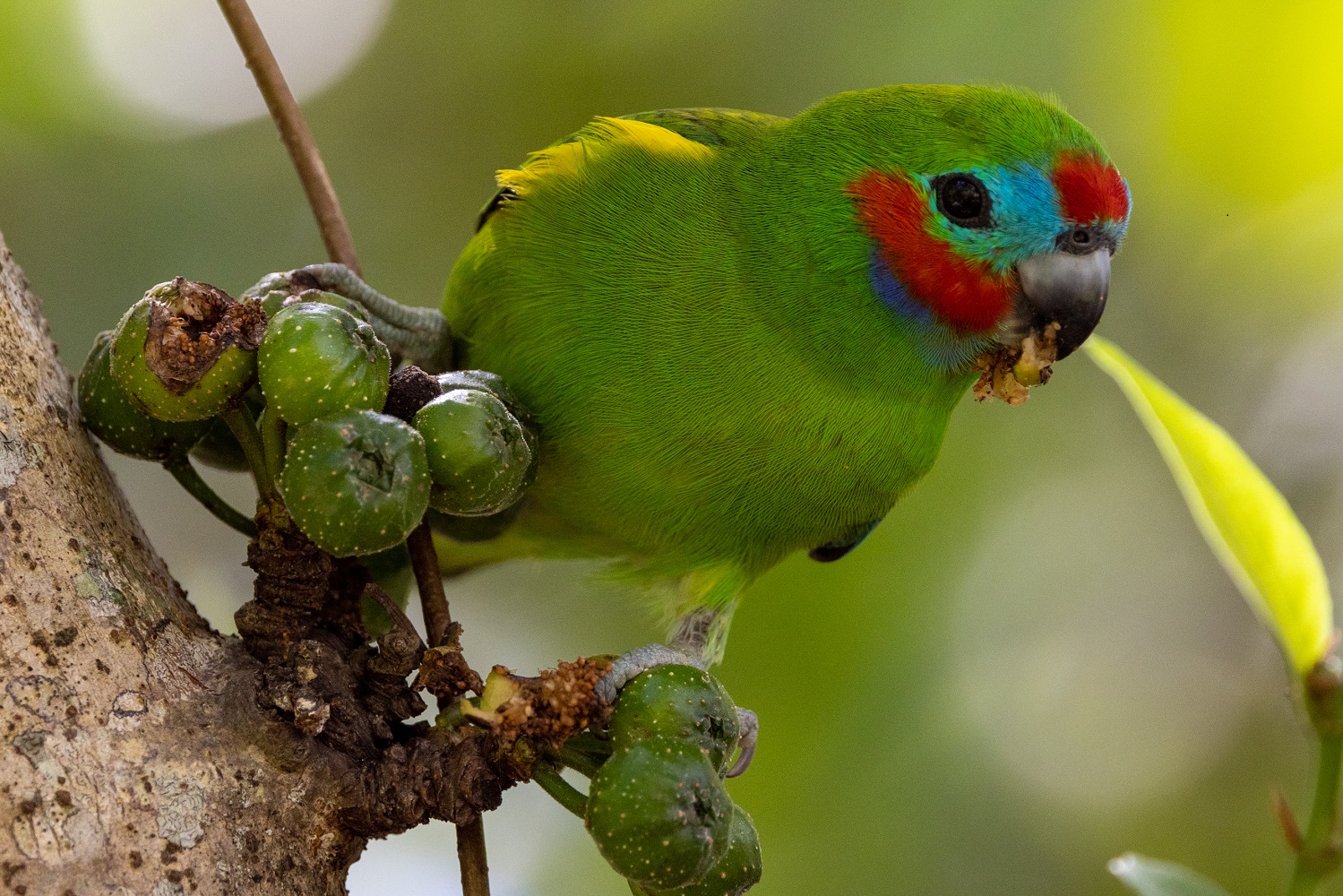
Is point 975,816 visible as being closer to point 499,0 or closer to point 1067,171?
point 1067,171

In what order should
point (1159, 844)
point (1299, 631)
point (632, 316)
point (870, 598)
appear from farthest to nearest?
point (1159, 844)
point (870, 598)
point (632, 316)
point (1299, 631)

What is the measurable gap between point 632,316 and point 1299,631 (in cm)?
133

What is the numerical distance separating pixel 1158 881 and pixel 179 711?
1556 mm

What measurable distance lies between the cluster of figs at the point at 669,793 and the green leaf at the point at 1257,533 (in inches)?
40.7

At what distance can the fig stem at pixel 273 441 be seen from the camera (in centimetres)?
154

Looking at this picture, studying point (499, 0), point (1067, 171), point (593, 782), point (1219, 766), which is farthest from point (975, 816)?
point (499, 0)

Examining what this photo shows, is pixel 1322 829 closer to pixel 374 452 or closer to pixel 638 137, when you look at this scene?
pixel 374 452

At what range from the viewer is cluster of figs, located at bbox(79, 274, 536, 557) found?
145 centimetres

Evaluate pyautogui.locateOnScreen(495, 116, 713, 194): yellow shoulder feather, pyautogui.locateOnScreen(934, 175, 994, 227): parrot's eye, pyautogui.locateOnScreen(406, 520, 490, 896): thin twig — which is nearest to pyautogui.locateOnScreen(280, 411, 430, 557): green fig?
pyautogui.locateOnScreen(406, 520, 490, 896): thin twig

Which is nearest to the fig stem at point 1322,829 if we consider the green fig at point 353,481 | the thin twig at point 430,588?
the thin twig at point 430,588

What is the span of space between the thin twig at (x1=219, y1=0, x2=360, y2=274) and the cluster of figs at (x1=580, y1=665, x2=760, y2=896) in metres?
1.03

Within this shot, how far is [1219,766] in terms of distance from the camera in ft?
16.0

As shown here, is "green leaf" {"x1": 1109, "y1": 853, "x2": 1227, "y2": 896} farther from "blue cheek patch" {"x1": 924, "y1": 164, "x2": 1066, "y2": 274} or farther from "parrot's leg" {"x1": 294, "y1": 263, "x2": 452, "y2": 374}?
"parrot's leg" {"x1": 294, "y1": 263, "x2": 452, "y2": 374}

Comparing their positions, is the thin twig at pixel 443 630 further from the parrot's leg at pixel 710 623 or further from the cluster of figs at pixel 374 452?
the parrot's leg at pixel 710 623
